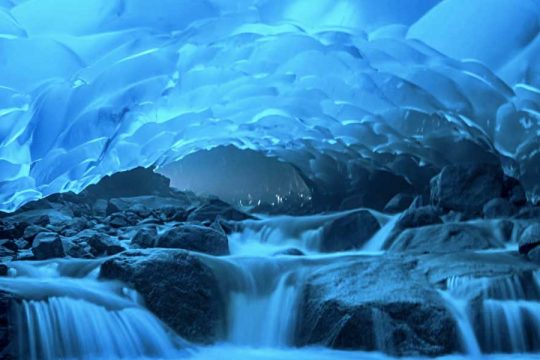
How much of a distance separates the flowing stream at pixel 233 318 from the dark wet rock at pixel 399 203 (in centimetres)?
533

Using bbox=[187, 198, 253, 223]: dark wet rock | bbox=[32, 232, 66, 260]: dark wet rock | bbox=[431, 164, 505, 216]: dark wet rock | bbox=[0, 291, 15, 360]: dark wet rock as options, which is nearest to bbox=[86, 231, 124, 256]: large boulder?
bbox=[32, 232, 66, 260]: dark wet rock

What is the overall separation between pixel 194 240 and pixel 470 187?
4.66m

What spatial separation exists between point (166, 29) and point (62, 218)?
6272 millimetres

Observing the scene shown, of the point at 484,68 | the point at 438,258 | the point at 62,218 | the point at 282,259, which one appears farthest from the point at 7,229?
the point at 484,68

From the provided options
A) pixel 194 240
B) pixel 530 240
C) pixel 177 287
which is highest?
pixel 194 240

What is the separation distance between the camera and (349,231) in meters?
9.57

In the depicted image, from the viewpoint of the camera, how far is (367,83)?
8.29m

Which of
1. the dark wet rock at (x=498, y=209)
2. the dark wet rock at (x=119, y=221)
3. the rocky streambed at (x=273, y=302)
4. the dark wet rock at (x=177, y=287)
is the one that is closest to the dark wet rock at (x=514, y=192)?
the dark wet rock at (x=498, y=209)

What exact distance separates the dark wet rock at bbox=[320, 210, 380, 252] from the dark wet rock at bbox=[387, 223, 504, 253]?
4.20 ft

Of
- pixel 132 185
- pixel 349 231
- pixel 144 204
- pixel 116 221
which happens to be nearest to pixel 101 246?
pixel 116 221

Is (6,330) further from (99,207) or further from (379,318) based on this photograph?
(99,207)

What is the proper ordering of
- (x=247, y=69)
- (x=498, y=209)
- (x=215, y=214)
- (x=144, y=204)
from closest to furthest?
(x=247, y=69) → (x=498, y=209) → (x=215, y=214) → (x=144, y=204)

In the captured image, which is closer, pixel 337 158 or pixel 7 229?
pixel 7 229

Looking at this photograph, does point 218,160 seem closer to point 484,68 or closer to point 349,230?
point 349,230
